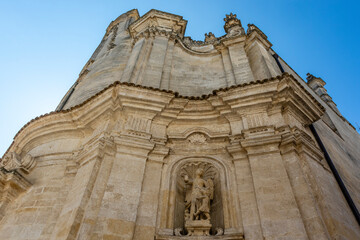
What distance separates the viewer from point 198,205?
6.09m

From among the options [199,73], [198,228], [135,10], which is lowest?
[198,228]

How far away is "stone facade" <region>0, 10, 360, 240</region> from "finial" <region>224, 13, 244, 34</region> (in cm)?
389

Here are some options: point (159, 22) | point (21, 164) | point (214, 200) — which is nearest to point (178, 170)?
point (214, 200)

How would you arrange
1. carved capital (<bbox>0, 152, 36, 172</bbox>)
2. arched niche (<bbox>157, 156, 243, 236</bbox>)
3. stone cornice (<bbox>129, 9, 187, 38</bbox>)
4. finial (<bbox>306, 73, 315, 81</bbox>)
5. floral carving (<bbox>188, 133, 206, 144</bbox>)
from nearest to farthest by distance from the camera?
arched niche (<bbox>157, 156, 243, 236</bbox>), floral carving (<bbox>188, 133, 206, 144</bbox>), carved capital (<bbox>0, 152, 36, 172</bbox>), stone cornice (<bbox>129, 9, 187, 38</bbox>), finial (<bbox>306, 73, 315, 81</bbox>)

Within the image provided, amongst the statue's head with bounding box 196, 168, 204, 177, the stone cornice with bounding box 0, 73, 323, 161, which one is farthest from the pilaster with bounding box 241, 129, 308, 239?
the stone cornice with bounding box 0, 73, 323, 161

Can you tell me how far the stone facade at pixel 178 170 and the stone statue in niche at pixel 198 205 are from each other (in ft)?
0.08

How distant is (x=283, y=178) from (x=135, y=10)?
796 inches

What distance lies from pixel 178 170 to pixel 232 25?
9.23m

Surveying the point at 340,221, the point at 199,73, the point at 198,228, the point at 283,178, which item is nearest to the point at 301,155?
the point at 283,178

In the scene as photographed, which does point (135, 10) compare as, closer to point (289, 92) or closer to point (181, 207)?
point (289, 92)

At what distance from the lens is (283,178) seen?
5812mm

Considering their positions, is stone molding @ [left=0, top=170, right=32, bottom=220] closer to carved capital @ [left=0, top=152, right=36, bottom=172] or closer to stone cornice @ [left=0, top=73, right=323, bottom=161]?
carved capital @ [left=0, top=152, right=36, bottom=172]

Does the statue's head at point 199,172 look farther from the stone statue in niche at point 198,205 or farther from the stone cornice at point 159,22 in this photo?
the stone cornice at point 159,22

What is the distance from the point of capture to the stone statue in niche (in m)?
5.64
